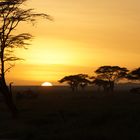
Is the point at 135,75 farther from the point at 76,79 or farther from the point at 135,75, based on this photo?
the point at 76,79

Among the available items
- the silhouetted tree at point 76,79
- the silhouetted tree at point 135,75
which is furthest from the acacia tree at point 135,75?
the silhouetted tree at point 76,79

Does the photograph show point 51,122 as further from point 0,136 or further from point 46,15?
point 46,15

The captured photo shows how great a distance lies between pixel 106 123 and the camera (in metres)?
25.0

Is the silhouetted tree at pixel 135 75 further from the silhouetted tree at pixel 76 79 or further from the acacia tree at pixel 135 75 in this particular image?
the silhouetted tree at pixel 76 79

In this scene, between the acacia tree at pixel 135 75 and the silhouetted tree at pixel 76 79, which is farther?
the silhouetted tree at pixel 76 79

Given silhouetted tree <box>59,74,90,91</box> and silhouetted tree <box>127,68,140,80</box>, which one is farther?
silhouetted tree <box>59,74,90,91</box>

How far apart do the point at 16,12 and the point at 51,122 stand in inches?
350

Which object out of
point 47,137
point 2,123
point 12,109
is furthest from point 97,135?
point 12,109

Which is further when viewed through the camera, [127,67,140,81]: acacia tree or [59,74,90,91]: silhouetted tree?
[59,74,90,91]: silhouetted tree

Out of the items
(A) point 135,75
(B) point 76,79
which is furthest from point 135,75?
(B) point 76,79

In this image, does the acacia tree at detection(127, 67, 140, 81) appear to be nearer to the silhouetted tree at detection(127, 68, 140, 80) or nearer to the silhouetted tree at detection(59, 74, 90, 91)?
the silhouetted tree at detection(127, 68, 140, 80)

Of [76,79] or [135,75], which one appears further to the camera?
[76,79]

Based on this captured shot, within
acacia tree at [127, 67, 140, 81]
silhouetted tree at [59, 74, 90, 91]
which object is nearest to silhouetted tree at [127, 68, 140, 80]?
acacia tree at [127, 67, 140, 81]

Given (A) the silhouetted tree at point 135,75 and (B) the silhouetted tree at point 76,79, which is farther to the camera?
(B) the silhouetted tree at point 76,79
